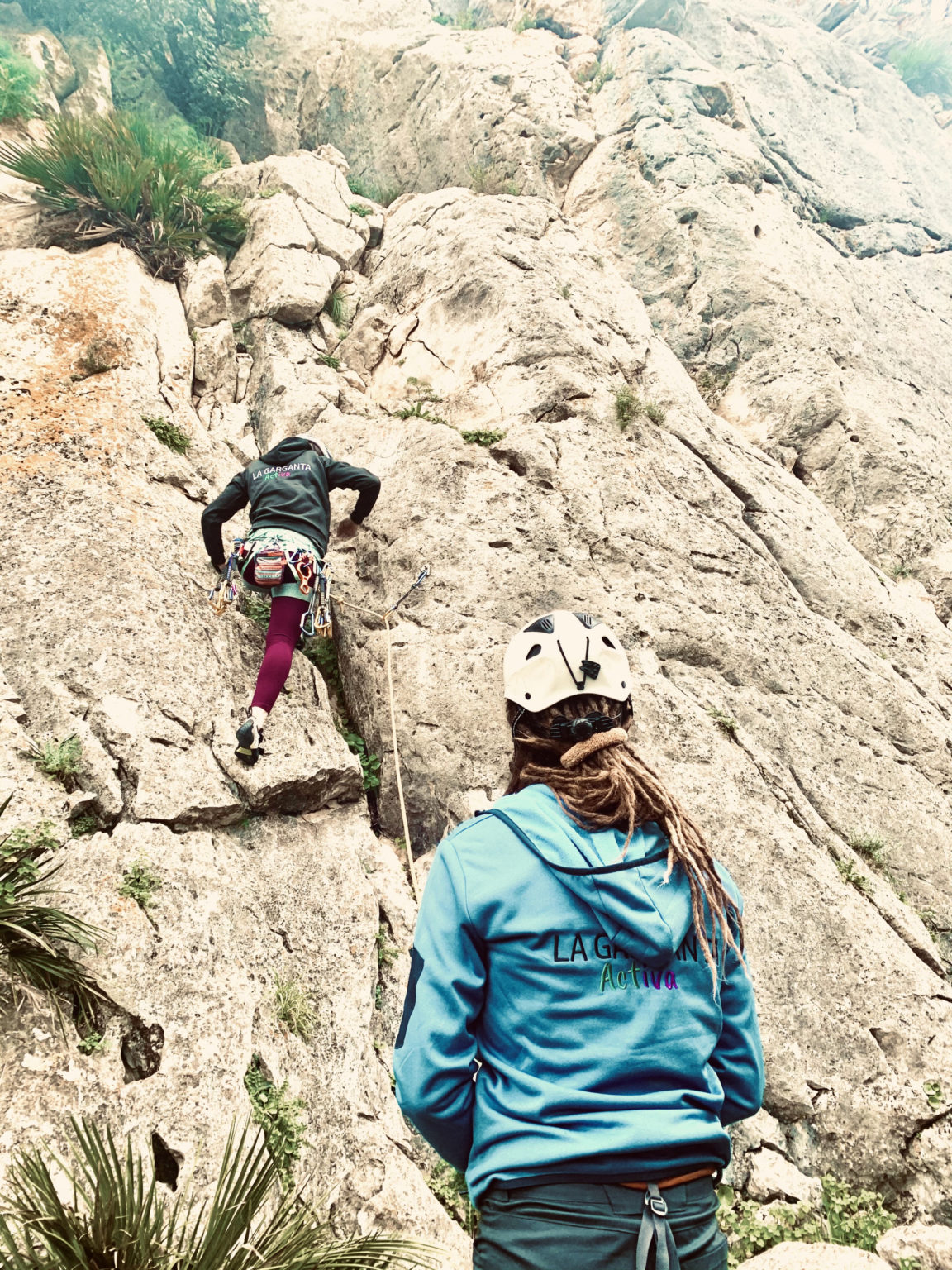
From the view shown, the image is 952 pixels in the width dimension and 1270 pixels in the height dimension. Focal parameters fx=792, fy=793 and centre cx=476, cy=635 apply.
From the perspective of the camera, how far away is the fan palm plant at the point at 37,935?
362 cm

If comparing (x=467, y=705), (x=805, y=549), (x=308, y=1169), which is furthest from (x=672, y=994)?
(x=805, y=549)

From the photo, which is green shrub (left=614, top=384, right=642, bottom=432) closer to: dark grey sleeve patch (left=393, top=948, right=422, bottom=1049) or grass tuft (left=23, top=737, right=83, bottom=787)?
grass tuft (left=23, top=737, right=83, bottom=787)

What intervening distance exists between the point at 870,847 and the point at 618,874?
208 inches

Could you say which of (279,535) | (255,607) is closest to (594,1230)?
(279,535)

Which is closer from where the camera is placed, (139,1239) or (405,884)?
(139,1239)

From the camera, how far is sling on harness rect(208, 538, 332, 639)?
18.8 feet

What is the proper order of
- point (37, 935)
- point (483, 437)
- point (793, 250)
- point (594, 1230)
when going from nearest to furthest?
point (594, 1230)
point (37, 935)
point (483, 437)
point (793, 250)

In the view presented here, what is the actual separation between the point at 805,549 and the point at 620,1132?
7837mm

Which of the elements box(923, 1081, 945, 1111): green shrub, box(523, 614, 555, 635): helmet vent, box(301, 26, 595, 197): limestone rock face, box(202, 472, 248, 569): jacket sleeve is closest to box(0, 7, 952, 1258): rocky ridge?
box(923, 1081, 945, 1111): green shrub

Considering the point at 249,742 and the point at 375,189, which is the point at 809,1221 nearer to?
the point at 249,742

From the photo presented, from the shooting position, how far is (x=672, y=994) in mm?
1942

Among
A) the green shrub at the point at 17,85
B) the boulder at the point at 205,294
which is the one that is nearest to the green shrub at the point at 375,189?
the boulder at the point at 205,294

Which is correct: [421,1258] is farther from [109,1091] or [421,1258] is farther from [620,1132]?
[620,1132]

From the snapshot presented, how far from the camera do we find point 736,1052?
2225 millimetres
